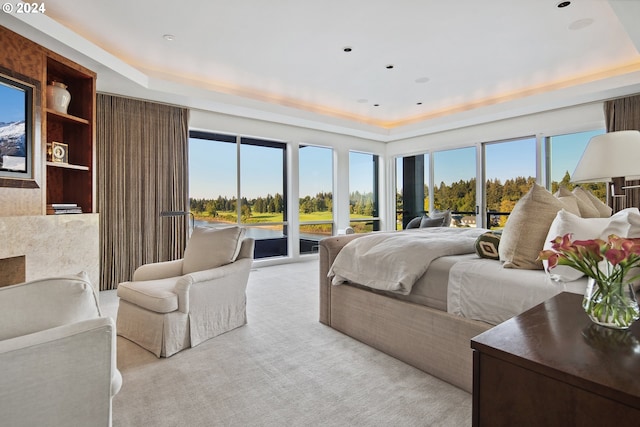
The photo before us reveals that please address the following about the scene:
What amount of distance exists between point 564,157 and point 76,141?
669cm

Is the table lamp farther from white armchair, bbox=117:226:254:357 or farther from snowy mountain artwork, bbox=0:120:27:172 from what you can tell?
snowy mountain artwork, bbox=0:120:27:172

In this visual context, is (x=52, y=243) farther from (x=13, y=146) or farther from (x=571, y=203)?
(x=571, y=203)

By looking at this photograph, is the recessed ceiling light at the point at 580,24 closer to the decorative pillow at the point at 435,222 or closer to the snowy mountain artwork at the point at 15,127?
the decorative pillow at the point at 435,222

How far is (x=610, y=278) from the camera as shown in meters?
1.00

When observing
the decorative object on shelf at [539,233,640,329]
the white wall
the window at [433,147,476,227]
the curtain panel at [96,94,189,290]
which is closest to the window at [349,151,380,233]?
the white wall

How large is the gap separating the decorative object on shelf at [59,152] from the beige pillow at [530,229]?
424 cm

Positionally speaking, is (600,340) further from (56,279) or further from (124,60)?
(124,60)

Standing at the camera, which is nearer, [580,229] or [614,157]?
[580,229]

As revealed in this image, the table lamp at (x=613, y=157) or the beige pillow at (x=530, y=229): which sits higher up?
the table lamp at (x=613, y=157)

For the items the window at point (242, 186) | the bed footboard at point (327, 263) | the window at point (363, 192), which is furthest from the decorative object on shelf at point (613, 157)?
the window at point (363, 192)

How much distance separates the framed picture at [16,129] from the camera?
9.04 ft

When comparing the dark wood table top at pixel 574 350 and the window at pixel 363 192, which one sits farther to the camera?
the window at pixel 363 192

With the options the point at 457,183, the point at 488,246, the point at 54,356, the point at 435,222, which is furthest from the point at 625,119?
the point at 54,356

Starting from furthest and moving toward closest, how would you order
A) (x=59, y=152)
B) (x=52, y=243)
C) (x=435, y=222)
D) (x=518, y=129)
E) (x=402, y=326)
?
(x=518, y=129) → (x=435, y=222) → (x=59, y=152) → (x=52, y=243) → (x=402, y=326)
